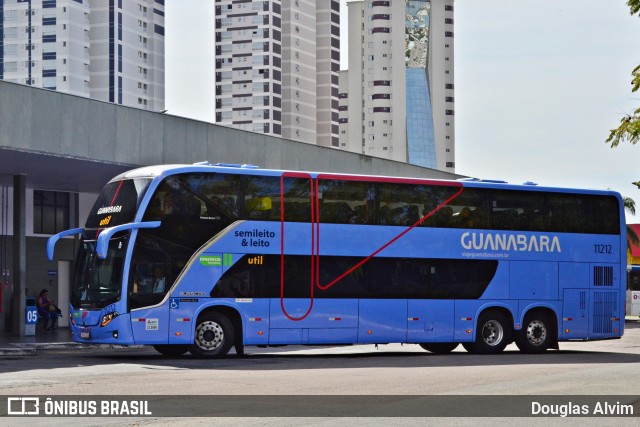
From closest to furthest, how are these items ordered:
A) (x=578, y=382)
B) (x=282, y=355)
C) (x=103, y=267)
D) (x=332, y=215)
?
(x=578, y=382) → (x=103, y=267) → (x=332, y=215) → (x=282, y=355)

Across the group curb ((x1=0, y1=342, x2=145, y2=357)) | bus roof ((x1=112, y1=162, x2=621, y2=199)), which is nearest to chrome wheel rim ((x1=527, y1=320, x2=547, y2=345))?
bus roof ((x1=112, y1=162, x2=621, y2=199))

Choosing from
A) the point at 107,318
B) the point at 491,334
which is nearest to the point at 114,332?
the point at 107,318

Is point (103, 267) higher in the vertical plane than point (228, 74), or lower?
lower

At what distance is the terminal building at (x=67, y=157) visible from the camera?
29328 millimetres

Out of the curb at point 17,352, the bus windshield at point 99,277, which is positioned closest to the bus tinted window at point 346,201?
the bus windshield at point 99,277

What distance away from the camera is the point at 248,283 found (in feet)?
81.0

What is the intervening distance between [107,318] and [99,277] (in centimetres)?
90

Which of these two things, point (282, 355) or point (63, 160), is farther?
point (63, 160)

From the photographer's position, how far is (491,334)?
92.2ft

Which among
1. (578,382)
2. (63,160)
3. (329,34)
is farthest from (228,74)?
(578,382)

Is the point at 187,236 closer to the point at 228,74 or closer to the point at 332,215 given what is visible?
the point at 332,215

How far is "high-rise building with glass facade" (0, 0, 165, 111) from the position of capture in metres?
146

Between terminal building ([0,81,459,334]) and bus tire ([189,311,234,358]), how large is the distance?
24.9ft

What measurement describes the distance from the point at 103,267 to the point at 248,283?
3058mm
